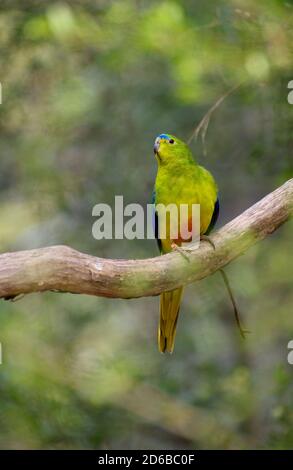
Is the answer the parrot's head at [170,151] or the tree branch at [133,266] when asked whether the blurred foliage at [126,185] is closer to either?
the parrot's head at [170,151]

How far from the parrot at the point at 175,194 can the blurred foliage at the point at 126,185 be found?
25.3 inches

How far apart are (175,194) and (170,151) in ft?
0.98

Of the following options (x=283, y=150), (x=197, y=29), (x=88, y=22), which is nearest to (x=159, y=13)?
(x=197, y=29)

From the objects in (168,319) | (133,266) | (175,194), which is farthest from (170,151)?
(133,266)

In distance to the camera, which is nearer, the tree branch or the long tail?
the tree branch

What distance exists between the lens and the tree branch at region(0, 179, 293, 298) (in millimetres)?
3387

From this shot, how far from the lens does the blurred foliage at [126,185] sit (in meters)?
5.64

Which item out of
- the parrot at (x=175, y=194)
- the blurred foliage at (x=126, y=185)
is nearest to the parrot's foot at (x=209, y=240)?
the parrot at (x=175, y=194)

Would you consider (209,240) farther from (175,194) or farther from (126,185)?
(126,185)

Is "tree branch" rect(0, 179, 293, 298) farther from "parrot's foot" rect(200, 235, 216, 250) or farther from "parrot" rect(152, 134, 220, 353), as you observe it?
"parrot" rect(152, 134, 220, 353)

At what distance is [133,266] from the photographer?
3.69 meters

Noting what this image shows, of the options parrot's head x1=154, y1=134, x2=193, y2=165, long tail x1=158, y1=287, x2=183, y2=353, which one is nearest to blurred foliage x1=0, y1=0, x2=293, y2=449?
parrot's head x1=154, y1=134, x2=193, y2=165

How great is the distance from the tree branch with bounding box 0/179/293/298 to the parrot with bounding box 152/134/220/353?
2.34 feet

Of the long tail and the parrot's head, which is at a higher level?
the parrot's head
